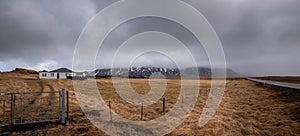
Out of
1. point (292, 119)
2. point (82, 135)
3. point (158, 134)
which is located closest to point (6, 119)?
point (82, 135)

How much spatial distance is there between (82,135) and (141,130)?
2.92 m

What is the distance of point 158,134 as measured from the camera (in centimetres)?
1174

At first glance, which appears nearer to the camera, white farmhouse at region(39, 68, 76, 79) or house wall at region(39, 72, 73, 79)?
house wall at region(39, 72, 73, 79)

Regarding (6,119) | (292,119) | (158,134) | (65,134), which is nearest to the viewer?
(65,134)

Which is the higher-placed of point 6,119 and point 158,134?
point 6,119

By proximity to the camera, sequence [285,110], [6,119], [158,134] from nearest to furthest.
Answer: [158,134]
[6,119]
[285,110]

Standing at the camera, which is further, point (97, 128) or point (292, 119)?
point (292, 119)

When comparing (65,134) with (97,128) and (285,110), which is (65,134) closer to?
(97,128)

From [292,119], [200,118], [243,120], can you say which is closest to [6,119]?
[200,118]

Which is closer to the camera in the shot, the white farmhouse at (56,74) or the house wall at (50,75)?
the house wall at (50,75)

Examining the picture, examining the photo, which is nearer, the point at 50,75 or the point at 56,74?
the point at 50,75

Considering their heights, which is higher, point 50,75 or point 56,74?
point 56,74

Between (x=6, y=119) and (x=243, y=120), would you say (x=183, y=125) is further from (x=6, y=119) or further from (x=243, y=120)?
(x=6, y=119)

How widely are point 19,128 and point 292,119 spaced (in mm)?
15729
